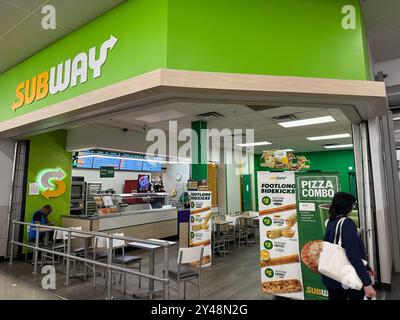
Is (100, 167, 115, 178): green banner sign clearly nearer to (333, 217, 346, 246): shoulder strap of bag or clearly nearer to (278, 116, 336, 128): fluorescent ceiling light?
(278, 116, 336, 128): fluorescent ceiling light

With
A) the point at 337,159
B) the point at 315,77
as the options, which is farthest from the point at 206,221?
the point at 337,159

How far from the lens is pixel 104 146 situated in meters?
6.48

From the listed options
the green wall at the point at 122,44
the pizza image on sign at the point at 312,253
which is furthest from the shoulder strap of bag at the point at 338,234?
the green wall at the point at 122,44

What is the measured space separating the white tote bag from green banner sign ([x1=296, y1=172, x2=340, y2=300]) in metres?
0.93

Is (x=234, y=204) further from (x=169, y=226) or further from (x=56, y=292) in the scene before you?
(x=56, y=292)

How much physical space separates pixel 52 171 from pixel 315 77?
6.30 metres

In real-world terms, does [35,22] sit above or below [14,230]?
above

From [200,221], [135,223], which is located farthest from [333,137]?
[135,223]

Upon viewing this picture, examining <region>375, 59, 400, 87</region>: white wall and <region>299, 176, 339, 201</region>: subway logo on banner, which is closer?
<region>299, 176, 339, 201</region>: subway logo on banner

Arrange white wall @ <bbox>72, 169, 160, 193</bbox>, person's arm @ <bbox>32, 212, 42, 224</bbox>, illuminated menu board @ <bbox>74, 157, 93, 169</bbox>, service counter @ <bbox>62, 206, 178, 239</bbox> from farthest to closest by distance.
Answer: white wall @ <bbox>72, 169, 160, 193</bbox>, illuminated menu board @ <bbox>74, 157, 93, 169</bbox>, service counter @ <bbox>62, 206, 178, 239</bbox>, person's arm @ <bbox>32, 212, 42, 224</bbox>

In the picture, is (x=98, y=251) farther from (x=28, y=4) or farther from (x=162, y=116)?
(x=28, y=4)

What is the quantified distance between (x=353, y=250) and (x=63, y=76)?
384 centimetres

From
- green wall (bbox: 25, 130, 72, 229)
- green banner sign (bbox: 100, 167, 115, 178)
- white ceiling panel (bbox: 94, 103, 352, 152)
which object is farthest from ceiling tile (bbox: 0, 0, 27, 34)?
green banner sign (bbox: 100, 167, 115, 178)

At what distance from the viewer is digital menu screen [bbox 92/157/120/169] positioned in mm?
9256
